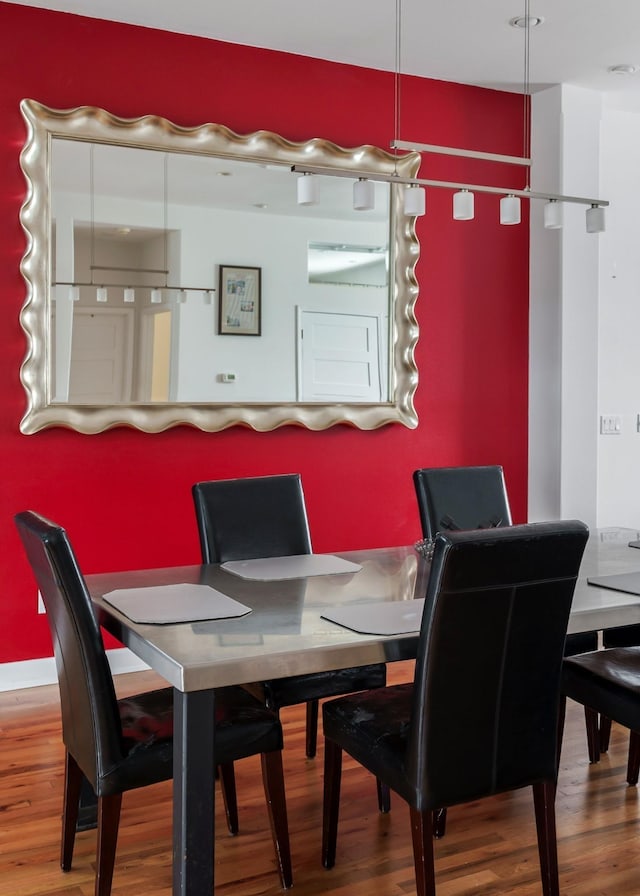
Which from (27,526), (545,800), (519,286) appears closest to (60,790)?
(27,526)

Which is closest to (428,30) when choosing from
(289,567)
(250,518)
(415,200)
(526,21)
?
(526,21)

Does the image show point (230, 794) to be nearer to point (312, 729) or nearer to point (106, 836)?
point (106, 836)

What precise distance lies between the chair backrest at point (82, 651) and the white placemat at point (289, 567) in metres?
0.65

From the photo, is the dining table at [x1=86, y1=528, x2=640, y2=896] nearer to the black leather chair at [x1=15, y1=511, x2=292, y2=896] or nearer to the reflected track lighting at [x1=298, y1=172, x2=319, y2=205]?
the black leather chair at [x1=15, y1=511, x2=292, y2=896]

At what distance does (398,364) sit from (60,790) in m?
2.49

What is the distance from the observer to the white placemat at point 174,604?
7.10 ft

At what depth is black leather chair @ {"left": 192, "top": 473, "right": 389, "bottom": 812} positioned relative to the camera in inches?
115

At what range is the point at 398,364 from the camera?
4.52 metres

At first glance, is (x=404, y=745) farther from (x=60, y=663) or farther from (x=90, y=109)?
(x=90, y=109)

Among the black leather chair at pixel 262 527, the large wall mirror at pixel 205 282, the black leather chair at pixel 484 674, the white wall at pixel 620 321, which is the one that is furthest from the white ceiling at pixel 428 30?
the black leather chair at pixel 484 674

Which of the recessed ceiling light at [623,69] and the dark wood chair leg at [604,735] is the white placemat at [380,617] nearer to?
the dark wood chair leg at [604,735]

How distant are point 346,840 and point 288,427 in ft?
7.01

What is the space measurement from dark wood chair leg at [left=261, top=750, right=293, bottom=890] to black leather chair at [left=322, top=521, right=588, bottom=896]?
267mm

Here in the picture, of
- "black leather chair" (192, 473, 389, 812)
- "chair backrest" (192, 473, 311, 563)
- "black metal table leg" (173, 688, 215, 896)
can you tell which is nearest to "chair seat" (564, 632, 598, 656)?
"black leather chair" (192, 473, 389, 812)
